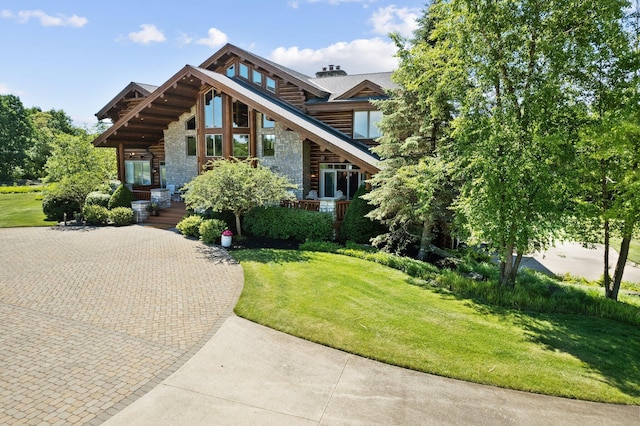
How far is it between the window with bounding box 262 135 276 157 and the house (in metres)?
0.06

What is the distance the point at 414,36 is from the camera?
1441 cm

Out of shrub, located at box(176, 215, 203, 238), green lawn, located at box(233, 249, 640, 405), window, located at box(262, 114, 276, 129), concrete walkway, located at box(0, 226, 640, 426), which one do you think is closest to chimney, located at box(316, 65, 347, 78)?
window, located at box(262, 114, 276, 129)

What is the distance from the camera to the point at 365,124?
21719 mm

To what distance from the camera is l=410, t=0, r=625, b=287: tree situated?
9375 millimetres

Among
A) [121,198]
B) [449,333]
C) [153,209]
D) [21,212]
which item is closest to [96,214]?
[121,198]

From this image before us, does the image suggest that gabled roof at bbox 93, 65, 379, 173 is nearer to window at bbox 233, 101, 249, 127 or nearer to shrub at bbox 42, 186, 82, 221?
window at bbox 233, 101, 249, 127

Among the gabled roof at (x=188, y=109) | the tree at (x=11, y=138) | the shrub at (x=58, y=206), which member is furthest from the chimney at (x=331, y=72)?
the tree at (x=11, y=138)

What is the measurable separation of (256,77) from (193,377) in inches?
853

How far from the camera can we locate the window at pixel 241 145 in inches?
864

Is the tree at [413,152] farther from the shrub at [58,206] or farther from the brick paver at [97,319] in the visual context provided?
the shrub at [58,206]

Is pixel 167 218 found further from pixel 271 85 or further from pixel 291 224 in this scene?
pixel 271 85

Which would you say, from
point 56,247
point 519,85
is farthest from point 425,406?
point 56,247

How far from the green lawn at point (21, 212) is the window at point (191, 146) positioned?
27.3ft

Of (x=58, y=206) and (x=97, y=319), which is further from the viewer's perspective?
(x=58, y=206)
